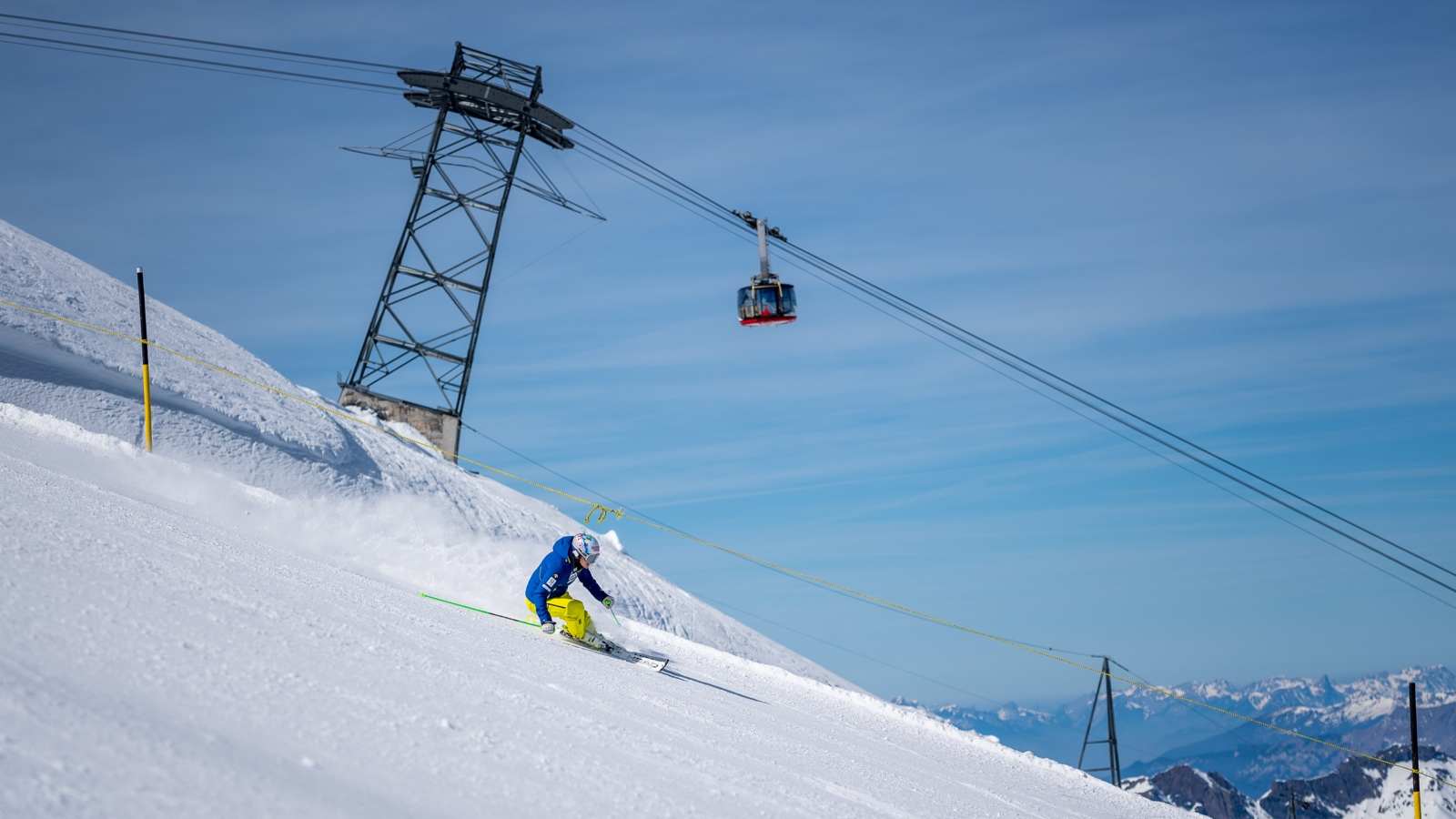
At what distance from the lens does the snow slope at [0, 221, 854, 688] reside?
18109 millimetres

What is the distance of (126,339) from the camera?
2250cm

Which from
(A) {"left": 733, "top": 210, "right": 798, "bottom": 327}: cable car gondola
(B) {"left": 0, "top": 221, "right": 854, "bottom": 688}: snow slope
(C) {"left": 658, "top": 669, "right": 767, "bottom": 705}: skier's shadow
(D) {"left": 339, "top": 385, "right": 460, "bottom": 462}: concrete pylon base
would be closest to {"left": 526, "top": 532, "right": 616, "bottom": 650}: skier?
(C) {"left": 658, "top": 669, "right": 767, "bottom": 705}: skier's shadow

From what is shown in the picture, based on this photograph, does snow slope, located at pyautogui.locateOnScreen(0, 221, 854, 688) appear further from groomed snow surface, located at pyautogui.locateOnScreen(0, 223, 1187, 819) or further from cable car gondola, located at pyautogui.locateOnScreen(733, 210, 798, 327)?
cable car gondola, located at pyautogui.locateOnScreen(733, 210, 798, 327)

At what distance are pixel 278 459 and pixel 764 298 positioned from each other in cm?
1177

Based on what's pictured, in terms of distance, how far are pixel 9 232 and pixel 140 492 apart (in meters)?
13.8

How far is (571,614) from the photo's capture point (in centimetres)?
1425

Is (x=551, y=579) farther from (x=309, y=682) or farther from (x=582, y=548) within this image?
(x=309, y=682)

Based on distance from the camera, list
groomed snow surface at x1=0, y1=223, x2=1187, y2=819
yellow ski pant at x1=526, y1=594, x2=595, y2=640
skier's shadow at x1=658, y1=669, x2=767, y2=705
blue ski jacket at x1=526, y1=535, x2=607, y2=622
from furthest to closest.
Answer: skier's shadow at x1=658, y1=669, x2=767, y2=705
blue ski jacket at x1=526, y1=535, x2=607, y2=622
yellow ski pant at x1=526, y1=594, x2=595, y2=640
groomed snow surface at x1=0, y1=223, x2=1187, y2=819

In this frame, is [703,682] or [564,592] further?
[703,682]

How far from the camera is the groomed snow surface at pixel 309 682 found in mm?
5648

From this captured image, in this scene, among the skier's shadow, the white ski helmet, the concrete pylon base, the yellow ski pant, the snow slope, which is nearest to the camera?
the yellow ski pant

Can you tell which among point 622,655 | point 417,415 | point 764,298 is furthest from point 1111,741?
point 417,415

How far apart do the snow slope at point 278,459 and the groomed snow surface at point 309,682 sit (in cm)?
10

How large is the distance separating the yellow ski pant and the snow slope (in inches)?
93.1
